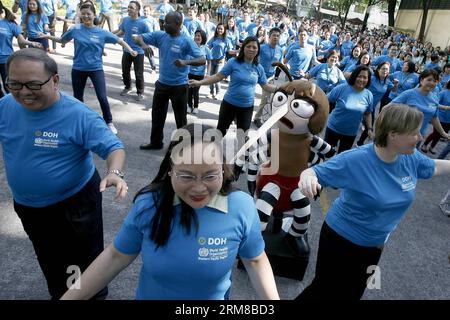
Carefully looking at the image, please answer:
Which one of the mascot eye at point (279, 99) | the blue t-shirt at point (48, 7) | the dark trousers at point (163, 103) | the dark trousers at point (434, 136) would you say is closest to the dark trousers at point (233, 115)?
the dark trousers at point (163, 103)

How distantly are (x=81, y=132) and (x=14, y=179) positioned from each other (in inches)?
20.0

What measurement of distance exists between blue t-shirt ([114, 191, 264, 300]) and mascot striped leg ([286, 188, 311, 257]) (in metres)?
1.67

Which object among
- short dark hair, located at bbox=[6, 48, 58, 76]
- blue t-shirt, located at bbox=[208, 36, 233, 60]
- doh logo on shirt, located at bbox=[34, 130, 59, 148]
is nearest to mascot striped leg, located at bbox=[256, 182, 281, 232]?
doh logo on shirt, located at bbox=[34, 130, 59, 148]

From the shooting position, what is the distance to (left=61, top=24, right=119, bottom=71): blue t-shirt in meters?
5.39

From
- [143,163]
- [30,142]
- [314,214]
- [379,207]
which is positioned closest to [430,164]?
[379,207]

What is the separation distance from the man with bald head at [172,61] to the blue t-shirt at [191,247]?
3794mm

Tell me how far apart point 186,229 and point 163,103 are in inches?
162

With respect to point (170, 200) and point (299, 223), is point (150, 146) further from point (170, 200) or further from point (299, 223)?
point (170, 200)

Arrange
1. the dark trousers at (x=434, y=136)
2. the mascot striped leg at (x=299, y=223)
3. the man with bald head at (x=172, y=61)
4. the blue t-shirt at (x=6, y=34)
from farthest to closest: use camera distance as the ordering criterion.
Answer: the dark trousers at (x=434, y=136)
the blue t-shirt at (x=6, y=34)
the man with bald head at (x=172, y=61)
the mascot striped leg at (x=299, y=223)

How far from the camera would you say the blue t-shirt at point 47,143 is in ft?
6.46

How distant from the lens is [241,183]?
4.98 m

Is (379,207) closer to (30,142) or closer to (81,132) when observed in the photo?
(81,132)

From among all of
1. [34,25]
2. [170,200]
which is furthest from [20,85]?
[34,25]

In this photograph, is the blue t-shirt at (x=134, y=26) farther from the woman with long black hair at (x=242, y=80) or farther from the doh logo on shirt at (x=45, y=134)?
the doh logo on shirt at (x=45, y=134)
